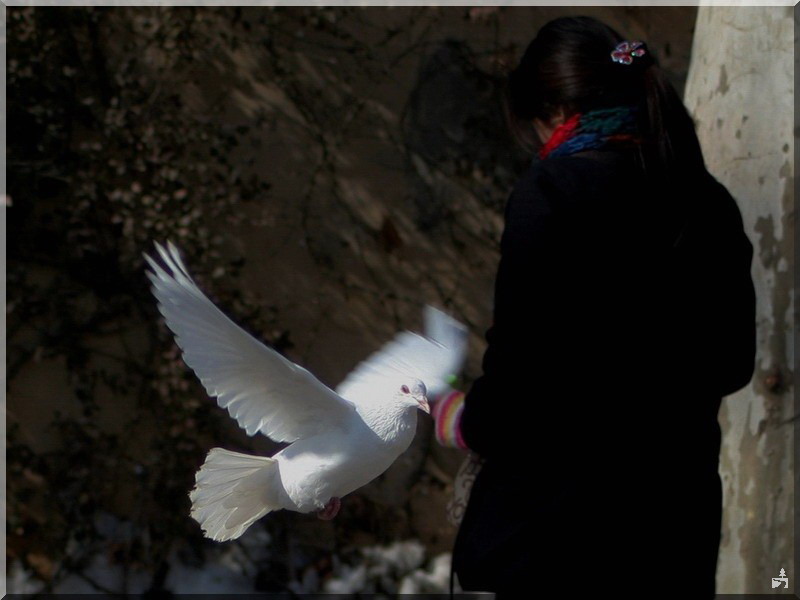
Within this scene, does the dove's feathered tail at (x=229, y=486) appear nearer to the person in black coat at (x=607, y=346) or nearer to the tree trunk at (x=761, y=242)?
the person in black coat at (x=607, y=346)

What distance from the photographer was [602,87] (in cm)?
160

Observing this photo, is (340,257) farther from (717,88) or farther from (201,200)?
(717,88)

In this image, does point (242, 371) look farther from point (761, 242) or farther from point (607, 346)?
point (761, 242)

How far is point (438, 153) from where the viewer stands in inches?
136

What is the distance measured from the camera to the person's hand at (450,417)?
1.67m

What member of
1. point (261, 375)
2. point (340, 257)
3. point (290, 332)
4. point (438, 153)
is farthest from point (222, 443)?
point (261, 375)

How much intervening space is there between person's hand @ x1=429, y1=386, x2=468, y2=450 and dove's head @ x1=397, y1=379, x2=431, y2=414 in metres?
0.42

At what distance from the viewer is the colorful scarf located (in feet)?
5.04

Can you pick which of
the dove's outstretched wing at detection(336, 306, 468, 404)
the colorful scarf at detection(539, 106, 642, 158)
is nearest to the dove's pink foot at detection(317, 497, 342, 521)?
the dove's outstretched wing at detection(336, 306, 468, 404)

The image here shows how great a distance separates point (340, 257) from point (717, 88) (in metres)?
1.46

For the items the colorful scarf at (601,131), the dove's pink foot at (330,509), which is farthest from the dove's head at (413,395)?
the colorful scarf at (601,131)

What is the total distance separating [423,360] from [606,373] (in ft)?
1.02

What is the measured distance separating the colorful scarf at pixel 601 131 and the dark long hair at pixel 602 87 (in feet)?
0.05

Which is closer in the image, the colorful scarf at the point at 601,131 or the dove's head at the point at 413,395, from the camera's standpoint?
the dove's head at the point at 413,395
